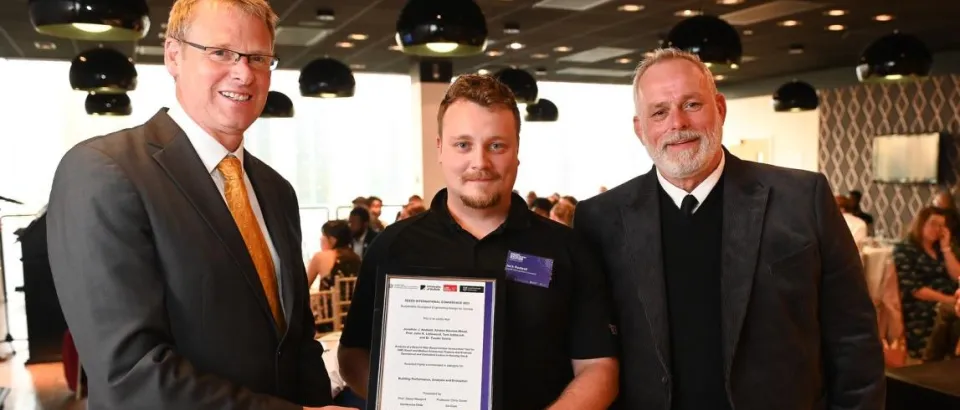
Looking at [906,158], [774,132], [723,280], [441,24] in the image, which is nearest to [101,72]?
[441,24]

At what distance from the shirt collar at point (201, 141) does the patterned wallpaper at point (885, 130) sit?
36.6 ft

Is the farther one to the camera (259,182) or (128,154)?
(259,182)

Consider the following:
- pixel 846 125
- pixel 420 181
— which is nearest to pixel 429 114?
pixel 420 181

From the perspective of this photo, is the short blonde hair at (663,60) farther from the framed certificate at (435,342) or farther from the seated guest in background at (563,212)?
the seated guest in background at (563,212)

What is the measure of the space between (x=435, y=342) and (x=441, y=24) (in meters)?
2.67

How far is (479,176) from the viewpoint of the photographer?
166cm

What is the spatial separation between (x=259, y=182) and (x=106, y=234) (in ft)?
1.44

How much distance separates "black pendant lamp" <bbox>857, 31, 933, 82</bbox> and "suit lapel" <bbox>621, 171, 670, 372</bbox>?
4.44 metres

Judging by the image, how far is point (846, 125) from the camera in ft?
39.4

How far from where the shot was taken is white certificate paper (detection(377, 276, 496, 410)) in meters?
1.55

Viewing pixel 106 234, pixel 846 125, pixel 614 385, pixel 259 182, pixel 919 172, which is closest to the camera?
pixel 106 234

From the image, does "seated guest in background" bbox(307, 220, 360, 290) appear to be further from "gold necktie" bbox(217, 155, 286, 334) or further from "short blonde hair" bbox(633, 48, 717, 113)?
"gold necktie" bbox(217, 155, 286, 334)

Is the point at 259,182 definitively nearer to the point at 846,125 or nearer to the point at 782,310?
the point at 782,310

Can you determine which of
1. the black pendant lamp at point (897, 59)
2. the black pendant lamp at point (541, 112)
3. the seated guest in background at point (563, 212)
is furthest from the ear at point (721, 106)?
the black pendant lamp at point (541, 112)
